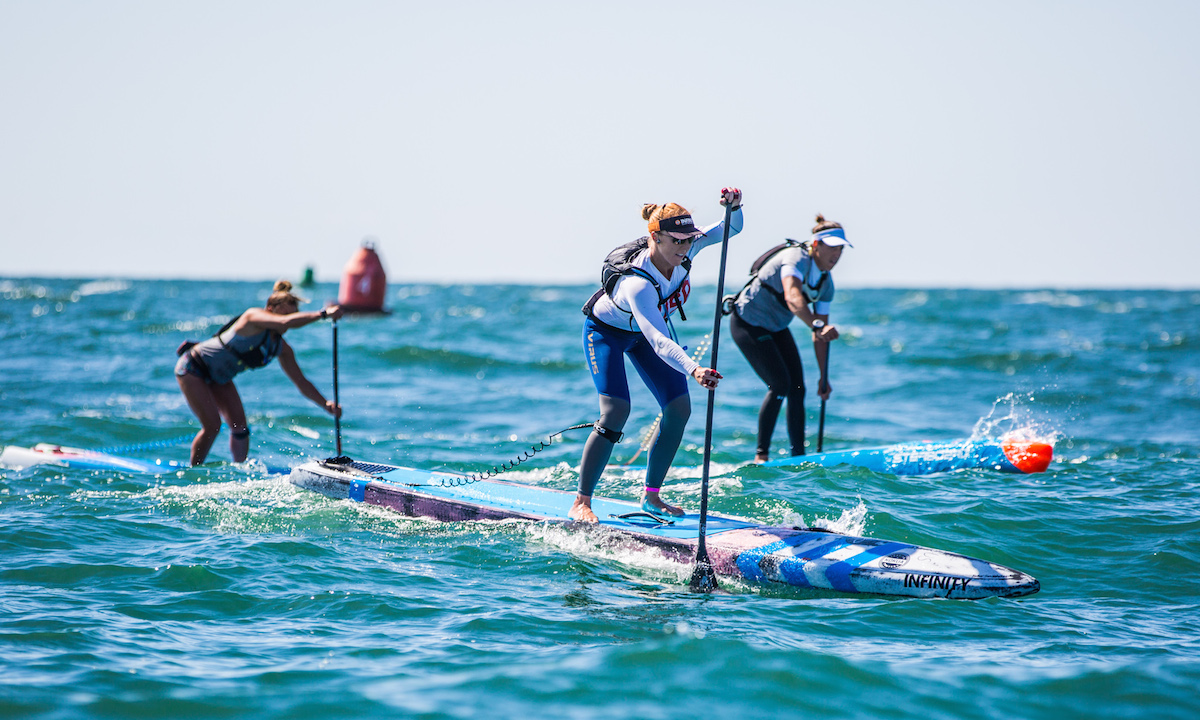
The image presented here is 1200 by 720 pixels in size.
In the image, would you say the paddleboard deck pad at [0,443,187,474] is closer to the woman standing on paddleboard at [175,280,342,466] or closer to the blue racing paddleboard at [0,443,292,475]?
the blue racing paddleboard at [0,443,292,475]

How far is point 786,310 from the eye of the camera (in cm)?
822

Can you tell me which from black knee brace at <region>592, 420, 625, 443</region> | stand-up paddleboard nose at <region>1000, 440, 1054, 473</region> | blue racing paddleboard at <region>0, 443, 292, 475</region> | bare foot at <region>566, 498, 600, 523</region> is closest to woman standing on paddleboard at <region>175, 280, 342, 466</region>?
blue racing paddleboard at <region>0, 443, 292, 475</region>

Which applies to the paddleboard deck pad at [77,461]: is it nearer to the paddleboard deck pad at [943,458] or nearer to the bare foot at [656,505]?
the bare foot at [656,505]

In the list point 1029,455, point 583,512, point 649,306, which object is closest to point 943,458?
point 1029,455

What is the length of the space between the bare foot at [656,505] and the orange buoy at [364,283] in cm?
215

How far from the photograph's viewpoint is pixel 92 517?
6.93 m

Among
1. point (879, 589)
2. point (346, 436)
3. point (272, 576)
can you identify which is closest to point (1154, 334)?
point (346, 436)

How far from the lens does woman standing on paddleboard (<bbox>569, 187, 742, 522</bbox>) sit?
17.8ft

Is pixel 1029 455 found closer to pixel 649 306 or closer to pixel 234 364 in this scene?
pixel 649 306

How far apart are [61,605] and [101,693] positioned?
1418 mm

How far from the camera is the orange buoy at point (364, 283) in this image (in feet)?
19.9

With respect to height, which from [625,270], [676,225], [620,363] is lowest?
[620,363]

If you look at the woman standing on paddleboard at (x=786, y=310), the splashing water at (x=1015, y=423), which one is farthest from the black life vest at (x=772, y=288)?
the splashing water at (x=1015, y=423)

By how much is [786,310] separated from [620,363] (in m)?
2.81
